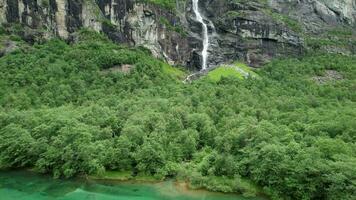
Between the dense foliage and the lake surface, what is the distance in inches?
78.4

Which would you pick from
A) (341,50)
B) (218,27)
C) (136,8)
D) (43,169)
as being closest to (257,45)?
(218,27)

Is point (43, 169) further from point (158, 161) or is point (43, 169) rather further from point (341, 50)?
point (341, 50)

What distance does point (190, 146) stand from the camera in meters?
73.4

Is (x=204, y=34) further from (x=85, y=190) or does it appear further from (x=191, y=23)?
(x=85, y=190)

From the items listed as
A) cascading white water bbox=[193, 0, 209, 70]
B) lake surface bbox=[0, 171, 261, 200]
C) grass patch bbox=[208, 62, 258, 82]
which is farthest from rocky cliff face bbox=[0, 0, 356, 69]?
lake surface bbox=[0, 171, 261, 200]

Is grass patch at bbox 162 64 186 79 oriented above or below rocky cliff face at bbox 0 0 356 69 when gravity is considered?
below

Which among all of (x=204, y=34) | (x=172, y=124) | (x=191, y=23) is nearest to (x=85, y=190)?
(x=172, y=124)

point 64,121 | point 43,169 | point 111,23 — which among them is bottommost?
point 43,169

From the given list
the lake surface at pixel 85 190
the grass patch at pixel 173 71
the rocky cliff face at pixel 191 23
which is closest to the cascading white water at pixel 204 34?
the rocky cliff face at pixel 191 23

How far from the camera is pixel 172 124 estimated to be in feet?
257

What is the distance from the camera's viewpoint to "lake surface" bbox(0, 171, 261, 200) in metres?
57.5

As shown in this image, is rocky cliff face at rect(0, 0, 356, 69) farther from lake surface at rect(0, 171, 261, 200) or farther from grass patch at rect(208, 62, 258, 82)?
lake surface at rect(0, 171, 261, 200)

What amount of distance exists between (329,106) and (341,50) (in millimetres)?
57593

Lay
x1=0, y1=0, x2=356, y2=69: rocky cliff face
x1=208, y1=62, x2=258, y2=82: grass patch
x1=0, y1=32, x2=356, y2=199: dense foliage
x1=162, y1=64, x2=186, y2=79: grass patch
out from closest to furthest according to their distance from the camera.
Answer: x1=0, y1=32, x2=356, y2=199: dense foliage
x1=208, y1=62, x2=258, y2=82: grass patch
x1=0, y1=0, x2=356, y2=69: rocky cliff face
x1=162, y1=64, x2=186, y2=79: grass patch
